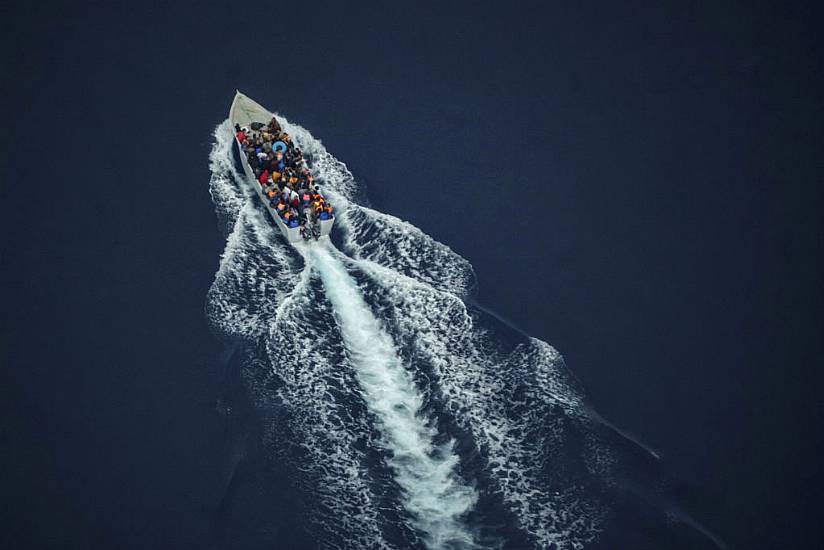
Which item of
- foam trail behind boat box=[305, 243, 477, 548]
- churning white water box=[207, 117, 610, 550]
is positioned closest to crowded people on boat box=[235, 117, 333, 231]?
churning white water box=[207, 117, 610, 550]

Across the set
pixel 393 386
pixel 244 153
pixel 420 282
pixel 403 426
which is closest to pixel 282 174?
pixel 244 153

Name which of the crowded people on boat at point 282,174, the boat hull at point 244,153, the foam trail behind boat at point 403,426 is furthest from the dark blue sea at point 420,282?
the crowded people on boat at point 282,174

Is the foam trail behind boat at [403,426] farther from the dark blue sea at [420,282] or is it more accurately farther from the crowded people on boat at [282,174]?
the crowded people on boat at [282,174]

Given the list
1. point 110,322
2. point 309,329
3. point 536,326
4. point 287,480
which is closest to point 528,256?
point 536,326

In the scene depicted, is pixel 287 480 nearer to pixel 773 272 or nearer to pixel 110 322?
pixel 110 322

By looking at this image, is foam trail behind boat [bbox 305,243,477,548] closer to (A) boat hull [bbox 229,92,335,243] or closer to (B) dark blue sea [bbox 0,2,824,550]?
(B) dark blue sea [bbox 0,2,824,550]

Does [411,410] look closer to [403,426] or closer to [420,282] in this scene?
[403,426]

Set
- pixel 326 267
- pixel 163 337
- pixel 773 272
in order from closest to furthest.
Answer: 1. pixel 163 337
2. pixel 326 267
3. pixel 773 272
